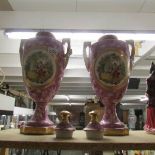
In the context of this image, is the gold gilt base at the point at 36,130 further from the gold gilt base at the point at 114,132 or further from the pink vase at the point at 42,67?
the gold gilt base at the point at 114,132

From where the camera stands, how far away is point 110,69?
→ 0.85 m

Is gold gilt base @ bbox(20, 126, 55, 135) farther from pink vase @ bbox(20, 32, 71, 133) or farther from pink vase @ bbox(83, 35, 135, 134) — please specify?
pink vase @ bbox(83, 35, 135, 134)

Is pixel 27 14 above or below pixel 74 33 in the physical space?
above

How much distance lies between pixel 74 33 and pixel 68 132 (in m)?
2.04

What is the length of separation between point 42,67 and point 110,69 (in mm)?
204

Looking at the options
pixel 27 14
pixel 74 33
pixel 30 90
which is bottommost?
pixel 30 90

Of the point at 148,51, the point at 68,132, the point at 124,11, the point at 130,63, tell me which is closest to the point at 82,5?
the point at 124,11

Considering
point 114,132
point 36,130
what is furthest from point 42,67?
point 114,132

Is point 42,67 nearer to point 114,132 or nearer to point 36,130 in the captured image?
point 36,130

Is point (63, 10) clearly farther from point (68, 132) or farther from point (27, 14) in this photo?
point (68, 132)

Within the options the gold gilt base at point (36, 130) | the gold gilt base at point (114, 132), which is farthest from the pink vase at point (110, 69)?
the gold gilt base at point (36, 130)

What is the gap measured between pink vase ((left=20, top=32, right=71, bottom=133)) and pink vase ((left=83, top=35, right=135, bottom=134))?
3.9 inches

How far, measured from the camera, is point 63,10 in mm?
2871

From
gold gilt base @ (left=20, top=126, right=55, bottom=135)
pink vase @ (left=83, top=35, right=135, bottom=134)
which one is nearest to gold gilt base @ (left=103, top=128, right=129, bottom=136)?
pink vase @ (left=83, top=35, right=135, bottom=134)
